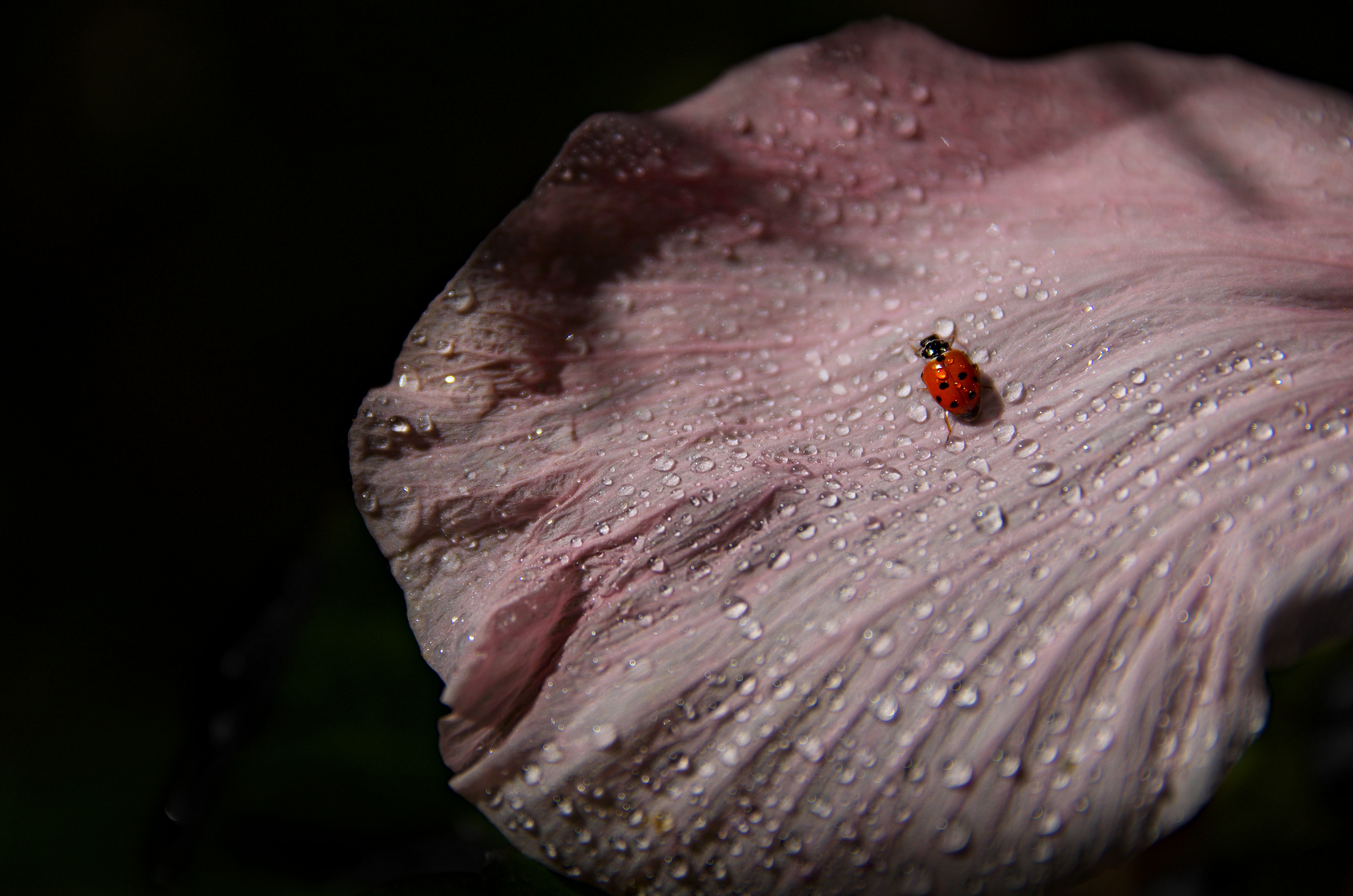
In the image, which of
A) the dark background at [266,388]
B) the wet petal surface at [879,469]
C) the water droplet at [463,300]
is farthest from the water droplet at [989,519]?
the dark background at [266,388]

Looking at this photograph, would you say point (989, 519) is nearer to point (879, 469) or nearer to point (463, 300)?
point (879, 469)

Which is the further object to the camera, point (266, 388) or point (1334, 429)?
point (266, 388)

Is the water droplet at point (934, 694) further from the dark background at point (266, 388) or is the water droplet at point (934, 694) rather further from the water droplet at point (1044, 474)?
the dark background at point (266, 388)

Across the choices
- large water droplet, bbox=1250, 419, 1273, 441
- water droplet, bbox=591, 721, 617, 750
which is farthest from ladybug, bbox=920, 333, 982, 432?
water droplet, bbox=591, 721, 617, 750

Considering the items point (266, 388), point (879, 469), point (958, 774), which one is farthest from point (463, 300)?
point (266, 388)

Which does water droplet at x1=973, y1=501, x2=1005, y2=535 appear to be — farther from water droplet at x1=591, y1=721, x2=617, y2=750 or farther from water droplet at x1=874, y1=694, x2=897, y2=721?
water droplet at x1=591, y1=721, x2=617, y2=750

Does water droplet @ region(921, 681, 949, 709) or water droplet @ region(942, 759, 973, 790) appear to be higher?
water droplet @ region(921, 681, 949, 709)

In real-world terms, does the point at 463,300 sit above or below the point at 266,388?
above

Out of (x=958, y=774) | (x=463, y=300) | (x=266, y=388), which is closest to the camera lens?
(x=958, y=774)
